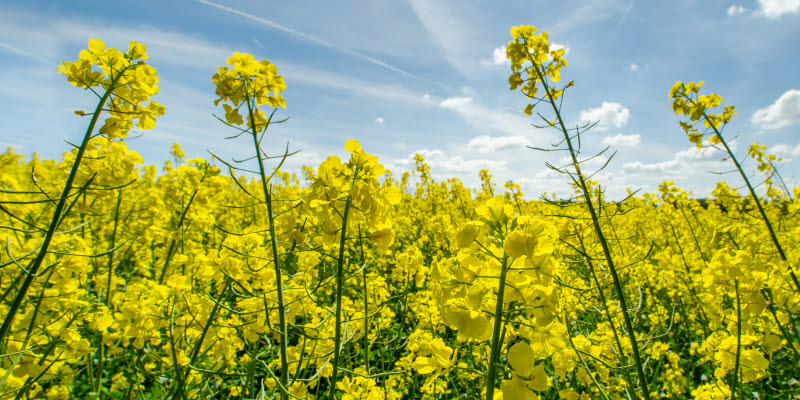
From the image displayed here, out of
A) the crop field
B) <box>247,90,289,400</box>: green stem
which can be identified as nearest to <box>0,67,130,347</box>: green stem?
the crop field

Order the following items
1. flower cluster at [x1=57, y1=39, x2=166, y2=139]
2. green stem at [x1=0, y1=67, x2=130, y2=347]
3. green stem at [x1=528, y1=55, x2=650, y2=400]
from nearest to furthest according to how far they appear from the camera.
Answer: green stem at [x1=0, y1=67, x2=130, y2=347] → flower cluster at [x1=57, y1=39, x2=166, y2=139] → green stem at [x1=528, y1=55, x2=650, y2=400]

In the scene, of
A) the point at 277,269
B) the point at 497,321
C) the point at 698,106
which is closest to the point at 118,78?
the point at 277,269

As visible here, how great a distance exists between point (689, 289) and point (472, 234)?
4.82 metres

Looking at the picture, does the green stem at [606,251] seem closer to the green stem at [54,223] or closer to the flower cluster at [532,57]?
the flower cluster at [532,57]

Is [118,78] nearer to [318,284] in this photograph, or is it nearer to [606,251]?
[318,284]

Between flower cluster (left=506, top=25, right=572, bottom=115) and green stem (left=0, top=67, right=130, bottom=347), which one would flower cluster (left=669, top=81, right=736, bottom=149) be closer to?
flower cluster (left=506, top=25, right=572, bottom=115)

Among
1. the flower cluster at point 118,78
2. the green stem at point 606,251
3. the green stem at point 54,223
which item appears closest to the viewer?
the green stem at point 54,223

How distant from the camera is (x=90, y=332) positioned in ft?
8.86

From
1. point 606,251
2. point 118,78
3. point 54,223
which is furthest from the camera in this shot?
point 606,251

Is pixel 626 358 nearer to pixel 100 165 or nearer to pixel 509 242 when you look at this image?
pixel 509 242

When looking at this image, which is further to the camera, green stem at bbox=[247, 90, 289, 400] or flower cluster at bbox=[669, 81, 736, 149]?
flower cluster at bbox=[669, 81, 736, 149]

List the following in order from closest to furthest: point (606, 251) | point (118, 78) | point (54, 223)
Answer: point (54, 223)
point (118, 78)
point (606, 251)

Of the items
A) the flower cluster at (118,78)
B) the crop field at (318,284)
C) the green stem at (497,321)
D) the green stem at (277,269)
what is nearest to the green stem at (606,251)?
the crop field at (318,284)

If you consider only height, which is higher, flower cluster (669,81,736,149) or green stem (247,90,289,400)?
flower cluster (669,81,736,149)
